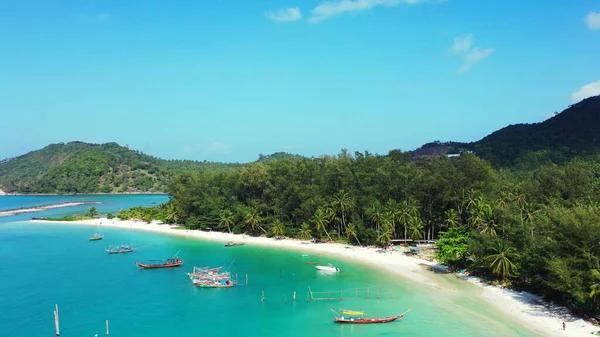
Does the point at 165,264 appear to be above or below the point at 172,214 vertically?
below

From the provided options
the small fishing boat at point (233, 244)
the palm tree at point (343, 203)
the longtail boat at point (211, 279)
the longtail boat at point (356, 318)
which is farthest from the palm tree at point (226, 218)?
the longtail boat at point (356, 318)

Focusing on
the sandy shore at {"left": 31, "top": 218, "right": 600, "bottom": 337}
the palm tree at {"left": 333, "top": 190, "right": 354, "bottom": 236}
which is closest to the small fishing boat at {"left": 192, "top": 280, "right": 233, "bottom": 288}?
the sandy shore at {"left": 31, "top": 218, "right": 600, "bottom": 337}

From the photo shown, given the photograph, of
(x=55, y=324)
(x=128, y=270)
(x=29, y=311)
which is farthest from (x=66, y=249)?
(x=55, y=324)

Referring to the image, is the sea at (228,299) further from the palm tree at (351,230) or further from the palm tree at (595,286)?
the palm tree at (351,230)

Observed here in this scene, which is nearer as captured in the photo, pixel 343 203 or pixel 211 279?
pixel 211 279

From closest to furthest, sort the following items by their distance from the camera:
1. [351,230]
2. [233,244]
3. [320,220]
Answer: [351,230] < [320,220] < [233,244]

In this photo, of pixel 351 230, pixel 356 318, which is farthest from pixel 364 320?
pixel 351 230

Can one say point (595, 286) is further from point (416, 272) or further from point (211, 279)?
point (211, 279)
